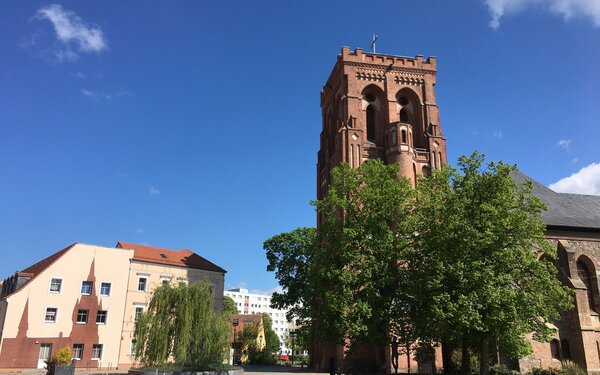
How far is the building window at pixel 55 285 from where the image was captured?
38.3 meters

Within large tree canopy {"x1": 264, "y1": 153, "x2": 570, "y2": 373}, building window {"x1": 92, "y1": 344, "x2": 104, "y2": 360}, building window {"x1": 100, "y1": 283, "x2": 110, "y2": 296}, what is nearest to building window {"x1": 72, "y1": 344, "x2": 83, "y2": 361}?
building window {"x1": 92, "y1": 344, "x2": 104, "y2": 360}

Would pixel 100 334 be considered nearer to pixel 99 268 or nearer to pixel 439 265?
pixel 99 268

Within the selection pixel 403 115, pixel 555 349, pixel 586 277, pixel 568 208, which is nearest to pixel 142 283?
pixel 403 115

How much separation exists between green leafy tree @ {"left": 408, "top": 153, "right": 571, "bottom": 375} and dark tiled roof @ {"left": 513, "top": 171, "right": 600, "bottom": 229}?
461 inches

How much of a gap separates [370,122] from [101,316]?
28.3 m

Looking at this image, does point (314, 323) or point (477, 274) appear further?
point (314, 323)

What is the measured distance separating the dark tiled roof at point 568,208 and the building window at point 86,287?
36483 mm

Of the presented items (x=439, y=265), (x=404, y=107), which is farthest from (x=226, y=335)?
(x=404, y=107)

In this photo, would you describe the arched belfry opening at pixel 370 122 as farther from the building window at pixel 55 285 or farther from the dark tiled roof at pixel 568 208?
the building window at pixel 55 285

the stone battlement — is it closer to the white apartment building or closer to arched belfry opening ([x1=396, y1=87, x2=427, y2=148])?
arched belfry opening ([x1=396, y1=87, x2=427, y2=148])

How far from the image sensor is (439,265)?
22.7 metres

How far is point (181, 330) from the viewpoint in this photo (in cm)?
2469

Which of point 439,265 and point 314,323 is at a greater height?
point 439,265

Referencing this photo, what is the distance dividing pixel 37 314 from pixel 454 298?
104 feet
